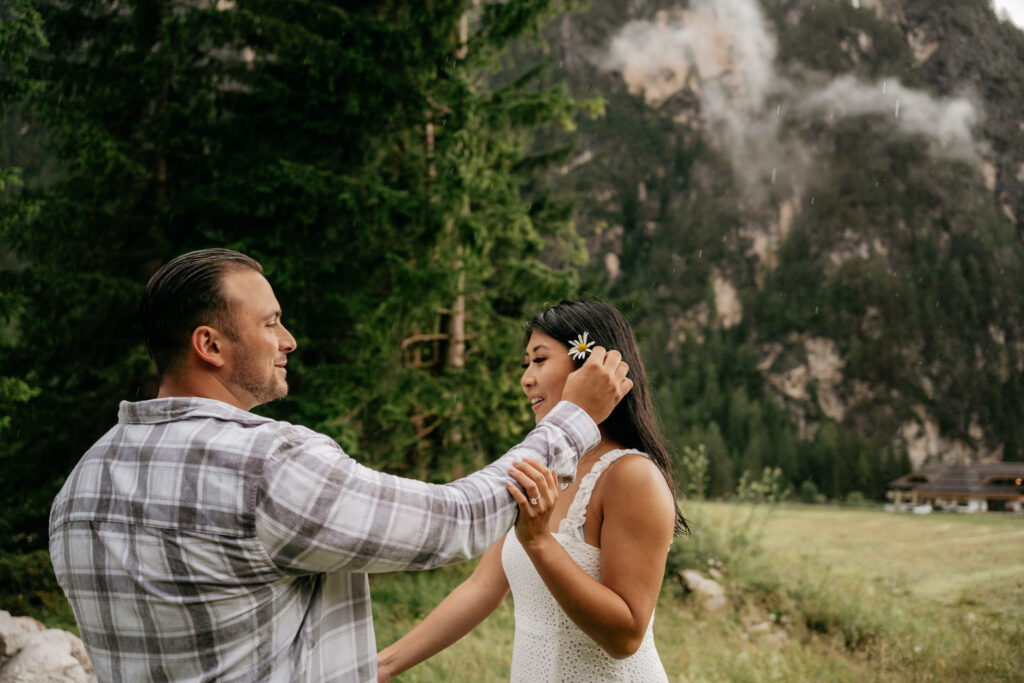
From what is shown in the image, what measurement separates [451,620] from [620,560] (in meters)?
0.65

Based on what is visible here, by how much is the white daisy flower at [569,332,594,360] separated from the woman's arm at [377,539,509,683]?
2.38ft

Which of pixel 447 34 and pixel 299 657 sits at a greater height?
pixel 447 34

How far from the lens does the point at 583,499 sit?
2.16 metres

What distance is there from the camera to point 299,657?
1.33 m

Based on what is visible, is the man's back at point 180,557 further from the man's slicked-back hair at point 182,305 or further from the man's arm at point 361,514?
the man's slicked-back hair at point 182,305

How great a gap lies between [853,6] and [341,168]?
16447cm

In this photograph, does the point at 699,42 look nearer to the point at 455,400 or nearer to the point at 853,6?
the point at 853,6

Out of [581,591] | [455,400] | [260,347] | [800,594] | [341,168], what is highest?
[341,168]

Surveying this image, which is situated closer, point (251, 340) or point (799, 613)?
point (251, 340)

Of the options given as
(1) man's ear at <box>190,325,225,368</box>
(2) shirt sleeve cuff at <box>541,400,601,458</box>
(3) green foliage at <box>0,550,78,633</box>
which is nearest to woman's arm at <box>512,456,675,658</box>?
(2) shirt sleeve cuff at <box>541,400,601,458</box>

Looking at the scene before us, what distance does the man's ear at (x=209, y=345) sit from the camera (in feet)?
4.58

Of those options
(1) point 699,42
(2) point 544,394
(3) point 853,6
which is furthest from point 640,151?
(2) point 544,394

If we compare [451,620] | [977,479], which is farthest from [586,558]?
[977,479]

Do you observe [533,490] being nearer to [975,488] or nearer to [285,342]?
[285,342]
